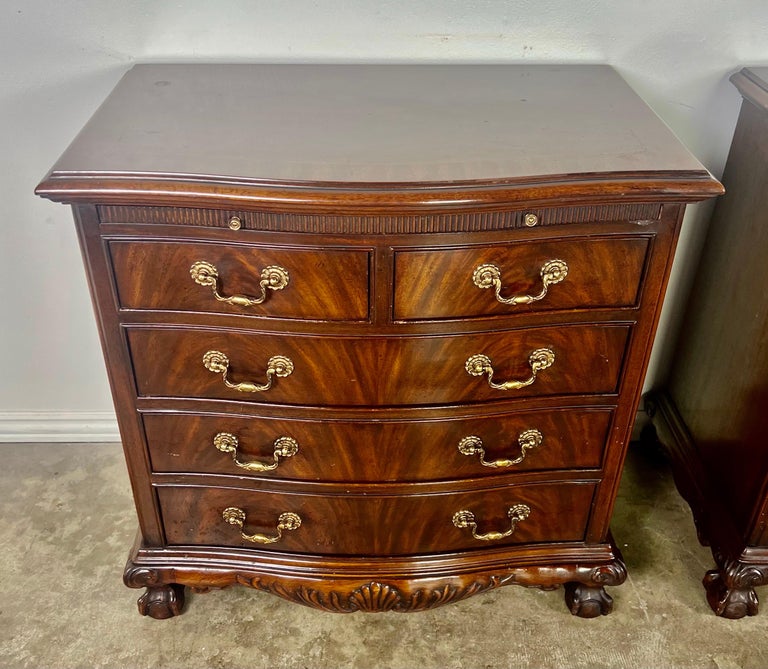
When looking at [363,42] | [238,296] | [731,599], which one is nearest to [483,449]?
[238,296]

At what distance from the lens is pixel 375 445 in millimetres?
1335

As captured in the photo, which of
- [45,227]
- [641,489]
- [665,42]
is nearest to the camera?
[665,42]

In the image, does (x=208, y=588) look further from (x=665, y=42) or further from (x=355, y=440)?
(x=665, y=42)

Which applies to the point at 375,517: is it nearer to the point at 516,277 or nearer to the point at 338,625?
the point at 338,625

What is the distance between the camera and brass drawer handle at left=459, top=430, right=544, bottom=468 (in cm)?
135

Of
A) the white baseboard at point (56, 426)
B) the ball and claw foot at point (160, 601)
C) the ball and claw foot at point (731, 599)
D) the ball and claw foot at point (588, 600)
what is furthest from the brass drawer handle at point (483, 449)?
the white baseboard at point (56, 426)

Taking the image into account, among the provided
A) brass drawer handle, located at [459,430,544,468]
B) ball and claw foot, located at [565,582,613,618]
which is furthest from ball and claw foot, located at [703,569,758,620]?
brass drawer handle, located at [459,430,544,468]

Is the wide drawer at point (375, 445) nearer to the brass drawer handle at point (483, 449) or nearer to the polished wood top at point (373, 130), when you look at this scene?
the brass drawer handle at point (483, 449)

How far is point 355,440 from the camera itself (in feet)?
4.35

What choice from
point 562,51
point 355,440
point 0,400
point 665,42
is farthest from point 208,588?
point 665,42

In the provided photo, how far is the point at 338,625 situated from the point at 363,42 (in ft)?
3.96

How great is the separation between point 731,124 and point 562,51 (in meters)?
0.41

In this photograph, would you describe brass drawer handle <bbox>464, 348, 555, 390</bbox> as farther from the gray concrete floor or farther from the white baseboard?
the white baseboard

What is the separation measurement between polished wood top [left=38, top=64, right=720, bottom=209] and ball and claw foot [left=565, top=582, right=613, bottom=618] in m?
0.89
